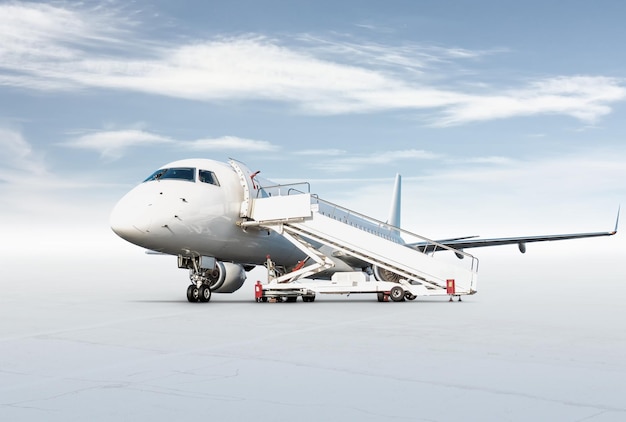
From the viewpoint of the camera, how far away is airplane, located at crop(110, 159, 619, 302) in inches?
803

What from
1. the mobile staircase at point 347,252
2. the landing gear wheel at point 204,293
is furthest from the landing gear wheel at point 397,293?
the landing gear wheel at point 204,293

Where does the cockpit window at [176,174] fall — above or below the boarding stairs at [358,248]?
above

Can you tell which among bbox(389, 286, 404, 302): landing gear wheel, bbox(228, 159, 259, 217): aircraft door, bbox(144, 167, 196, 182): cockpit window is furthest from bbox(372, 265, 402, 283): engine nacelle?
bbox(144, 167, 196, 182): cockpit window

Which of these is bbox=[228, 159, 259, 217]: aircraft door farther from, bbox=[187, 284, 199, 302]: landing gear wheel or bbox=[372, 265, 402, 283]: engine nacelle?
bbox=[372, 265, 402, 283]: engine nacelle

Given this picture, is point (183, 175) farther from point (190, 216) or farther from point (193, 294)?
point (193, 294)

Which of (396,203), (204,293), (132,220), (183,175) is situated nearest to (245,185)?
(183,175)

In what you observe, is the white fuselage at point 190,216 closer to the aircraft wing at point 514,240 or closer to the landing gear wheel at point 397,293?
the landing gear wheel at point 397,293

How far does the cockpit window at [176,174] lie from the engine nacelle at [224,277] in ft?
12.6

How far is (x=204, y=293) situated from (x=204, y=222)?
281 cm

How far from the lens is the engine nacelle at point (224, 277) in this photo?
79.8 feet

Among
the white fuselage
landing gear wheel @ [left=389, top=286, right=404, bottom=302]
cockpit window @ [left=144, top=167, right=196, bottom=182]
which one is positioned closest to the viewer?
the white fuselage

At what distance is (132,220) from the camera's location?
792 inches

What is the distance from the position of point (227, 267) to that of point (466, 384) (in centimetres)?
1739

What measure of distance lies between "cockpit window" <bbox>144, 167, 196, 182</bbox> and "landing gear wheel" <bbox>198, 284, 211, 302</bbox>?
389 cm
